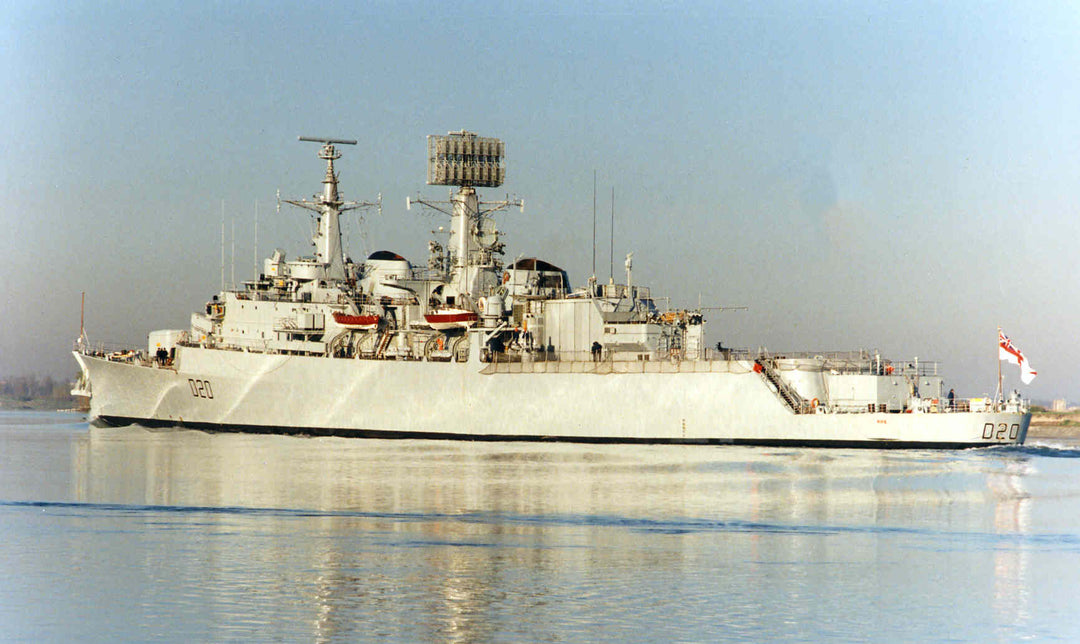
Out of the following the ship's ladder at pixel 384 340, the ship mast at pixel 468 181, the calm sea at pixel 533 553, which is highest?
the ship mast at pixel 468 181

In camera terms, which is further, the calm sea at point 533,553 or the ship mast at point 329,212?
the ship mast at point 329,212

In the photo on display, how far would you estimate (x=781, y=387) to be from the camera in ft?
126

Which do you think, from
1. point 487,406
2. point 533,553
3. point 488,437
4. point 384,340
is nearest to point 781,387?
point 487,406

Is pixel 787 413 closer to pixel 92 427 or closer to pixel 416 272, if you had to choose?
pixel 416 272

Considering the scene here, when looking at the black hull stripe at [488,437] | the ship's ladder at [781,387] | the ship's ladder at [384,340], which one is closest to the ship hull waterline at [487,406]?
the black hull stripe at [488,437]

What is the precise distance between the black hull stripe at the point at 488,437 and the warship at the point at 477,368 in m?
0.08

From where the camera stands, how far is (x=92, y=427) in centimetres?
5281

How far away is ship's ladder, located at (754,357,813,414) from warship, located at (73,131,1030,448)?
0.07 m

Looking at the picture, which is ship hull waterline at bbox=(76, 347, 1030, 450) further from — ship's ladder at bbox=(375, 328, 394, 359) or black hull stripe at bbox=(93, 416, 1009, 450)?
ship's ladder at bbox=(375, 328, 394, 359)

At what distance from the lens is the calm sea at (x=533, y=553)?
12.7m

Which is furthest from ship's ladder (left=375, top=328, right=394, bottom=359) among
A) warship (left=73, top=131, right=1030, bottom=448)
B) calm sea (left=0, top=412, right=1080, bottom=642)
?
calm sea (left=0, top=412, right=1080, bottom=642)

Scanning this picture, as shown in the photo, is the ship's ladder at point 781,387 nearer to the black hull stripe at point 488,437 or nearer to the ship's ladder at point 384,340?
the black hull stripe at point 488,437

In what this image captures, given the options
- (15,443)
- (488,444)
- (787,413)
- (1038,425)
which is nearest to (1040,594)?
(787,413)

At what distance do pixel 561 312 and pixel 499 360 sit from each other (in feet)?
9.73
